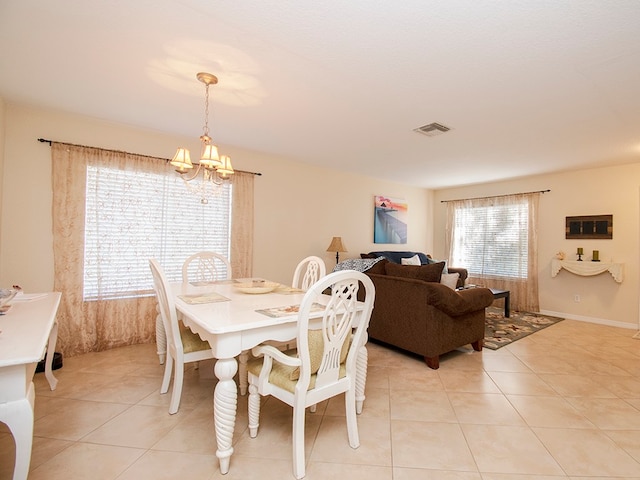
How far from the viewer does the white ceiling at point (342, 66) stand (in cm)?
158

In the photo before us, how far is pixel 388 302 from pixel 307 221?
6.61ft

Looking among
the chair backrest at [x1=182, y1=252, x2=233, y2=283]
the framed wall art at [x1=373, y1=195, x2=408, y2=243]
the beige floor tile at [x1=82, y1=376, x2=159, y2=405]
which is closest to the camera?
the beige floor tile at [x1=82, y1=376, x2=159, y2=405]

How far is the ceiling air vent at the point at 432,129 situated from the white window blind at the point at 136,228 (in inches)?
101

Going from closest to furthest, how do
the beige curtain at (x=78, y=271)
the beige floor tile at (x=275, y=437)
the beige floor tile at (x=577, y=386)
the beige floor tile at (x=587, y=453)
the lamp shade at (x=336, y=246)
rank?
the beige floor tile at (x=587, y=453), the beige floor tile at (x=275, y=437), the beige floor tile at (x=577, y=386), the beige curtain at (x=78, y=271), the lamp shade at (x=336, y=246)

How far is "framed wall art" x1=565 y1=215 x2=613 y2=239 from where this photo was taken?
4.47 meters

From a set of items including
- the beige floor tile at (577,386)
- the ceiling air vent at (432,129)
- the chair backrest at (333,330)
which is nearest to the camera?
the chair backrest at (333,330)

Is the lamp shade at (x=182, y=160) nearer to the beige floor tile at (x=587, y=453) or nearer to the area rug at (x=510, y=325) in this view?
the beige floor tile at (x=587, y=453)

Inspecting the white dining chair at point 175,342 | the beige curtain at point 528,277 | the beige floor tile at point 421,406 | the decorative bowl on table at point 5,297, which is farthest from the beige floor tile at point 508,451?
the beige curtain at point 528,277

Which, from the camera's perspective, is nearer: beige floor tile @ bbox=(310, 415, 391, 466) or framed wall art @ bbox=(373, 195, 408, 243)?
beige floor tile @ bbox=(310, 415, 391, 466)

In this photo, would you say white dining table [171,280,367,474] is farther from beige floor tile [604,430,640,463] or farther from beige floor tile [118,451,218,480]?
beige floor tile [604,430,640,463]

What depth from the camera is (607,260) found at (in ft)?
14.7

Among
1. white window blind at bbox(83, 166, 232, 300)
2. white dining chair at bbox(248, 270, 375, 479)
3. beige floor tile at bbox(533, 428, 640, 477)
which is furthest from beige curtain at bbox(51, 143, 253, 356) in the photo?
beige floor tile at bbox(533, 428, 640, 477)

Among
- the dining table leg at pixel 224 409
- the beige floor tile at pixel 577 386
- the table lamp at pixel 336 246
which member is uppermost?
the table lamp at pixel 336 246

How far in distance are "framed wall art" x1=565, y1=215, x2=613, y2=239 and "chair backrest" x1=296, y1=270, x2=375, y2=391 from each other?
478 cm
